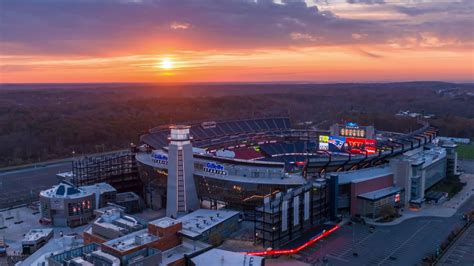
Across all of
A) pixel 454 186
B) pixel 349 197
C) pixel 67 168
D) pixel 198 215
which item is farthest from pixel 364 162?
Result: pixel 67 168

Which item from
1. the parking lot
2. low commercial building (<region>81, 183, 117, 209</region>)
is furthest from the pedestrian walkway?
low commercial building (<region>81, 183, 117, 209</region>)

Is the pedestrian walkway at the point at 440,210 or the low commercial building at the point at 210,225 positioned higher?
the low commercial building at the point at 210,225

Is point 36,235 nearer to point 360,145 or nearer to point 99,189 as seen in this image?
point 99,189

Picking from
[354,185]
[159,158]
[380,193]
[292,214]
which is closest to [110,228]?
[292,214]

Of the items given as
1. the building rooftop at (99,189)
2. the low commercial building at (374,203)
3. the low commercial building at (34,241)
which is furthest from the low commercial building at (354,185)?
the low commercial building at (34,241)

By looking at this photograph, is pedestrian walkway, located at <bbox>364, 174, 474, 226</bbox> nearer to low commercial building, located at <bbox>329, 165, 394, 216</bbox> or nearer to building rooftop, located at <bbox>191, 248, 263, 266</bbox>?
low commercial building, located at <bbox>329, 165, 394, 216</bbox>

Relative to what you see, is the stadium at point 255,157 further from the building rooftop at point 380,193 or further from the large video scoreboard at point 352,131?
the building rooftop at point 380,193

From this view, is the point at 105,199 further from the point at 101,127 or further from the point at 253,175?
the point at 101,127
